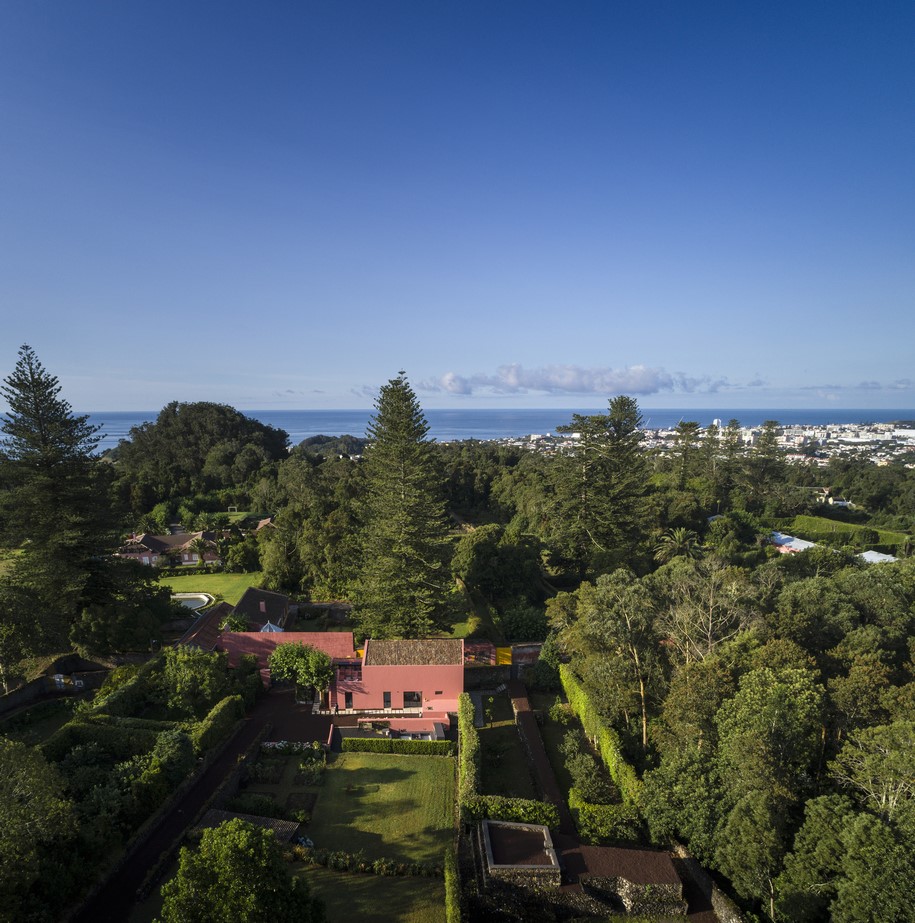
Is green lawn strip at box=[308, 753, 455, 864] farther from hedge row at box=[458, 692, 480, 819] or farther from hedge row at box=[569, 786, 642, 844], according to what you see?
hedge row at box=[569, 786, 642, 844]

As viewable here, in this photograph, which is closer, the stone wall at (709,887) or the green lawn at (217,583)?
the stone wall at (709,887)

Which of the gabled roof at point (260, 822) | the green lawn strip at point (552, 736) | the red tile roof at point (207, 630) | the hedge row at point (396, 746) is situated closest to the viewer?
the gabled roof at point (260, 822)

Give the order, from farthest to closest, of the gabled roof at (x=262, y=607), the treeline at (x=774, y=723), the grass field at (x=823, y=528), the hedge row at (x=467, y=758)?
1. the grass field at (x=823, y=528)
2. the gabled roof at (x=262, y=607)
3. the hedge row at (x=467, y=758)
4. the treeline at (x=774, y=723)

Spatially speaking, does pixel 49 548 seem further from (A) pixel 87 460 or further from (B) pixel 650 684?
(B) pixel 650 684

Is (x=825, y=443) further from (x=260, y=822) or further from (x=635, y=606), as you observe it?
(x=260, y=822)

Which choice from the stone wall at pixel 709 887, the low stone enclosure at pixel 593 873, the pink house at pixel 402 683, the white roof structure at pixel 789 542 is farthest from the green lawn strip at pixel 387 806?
the white roof structure at pixel 789 542

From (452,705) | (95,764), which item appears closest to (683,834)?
(452,705)

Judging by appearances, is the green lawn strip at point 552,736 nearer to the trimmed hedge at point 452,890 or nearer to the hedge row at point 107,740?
the trimmed hedge at point 452,890
